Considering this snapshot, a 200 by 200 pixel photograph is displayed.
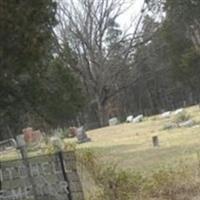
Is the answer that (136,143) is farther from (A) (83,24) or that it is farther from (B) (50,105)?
(A) (83,24)

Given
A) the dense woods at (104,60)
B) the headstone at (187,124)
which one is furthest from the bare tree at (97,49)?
the headstone at (187,124)

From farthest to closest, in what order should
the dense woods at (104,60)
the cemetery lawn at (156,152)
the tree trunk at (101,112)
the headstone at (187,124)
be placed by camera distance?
the tree trunk at (101,112) → the dense woods at (104,60) → the headstone at (187,124) → the cemetery lawn at (156,152)

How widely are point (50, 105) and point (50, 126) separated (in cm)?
1064

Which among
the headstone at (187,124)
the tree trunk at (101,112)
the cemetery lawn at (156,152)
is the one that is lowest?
the cemetery lawn at (156,152)

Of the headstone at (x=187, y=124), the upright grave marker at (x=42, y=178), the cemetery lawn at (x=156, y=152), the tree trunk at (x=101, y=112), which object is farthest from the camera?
the tree trunk at (x=101, y=112)

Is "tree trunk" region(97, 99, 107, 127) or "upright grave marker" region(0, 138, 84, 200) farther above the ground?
"tree trunk" region(97, 99, 107, 127)

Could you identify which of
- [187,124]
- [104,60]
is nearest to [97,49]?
[104,60]

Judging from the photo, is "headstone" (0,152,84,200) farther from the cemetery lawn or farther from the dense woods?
the dense woods

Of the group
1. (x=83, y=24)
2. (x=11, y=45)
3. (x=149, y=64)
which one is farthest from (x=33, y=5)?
(x=149, y=64)

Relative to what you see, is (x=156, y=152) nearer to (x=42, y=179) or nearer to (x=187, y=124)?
(x=187, y=124)

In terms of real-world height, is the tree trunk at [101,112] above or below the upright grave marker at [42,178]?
above

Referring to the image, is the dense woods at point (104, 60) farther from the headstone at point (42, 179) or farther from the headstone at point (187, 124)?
the headstone at point (42, 179)

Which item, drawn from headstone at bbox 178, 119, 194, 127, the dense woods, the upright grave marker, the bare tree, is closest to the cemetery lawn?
headstone at bbox 178, 119, 194, 127

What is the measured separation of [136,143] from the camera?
16.2m
